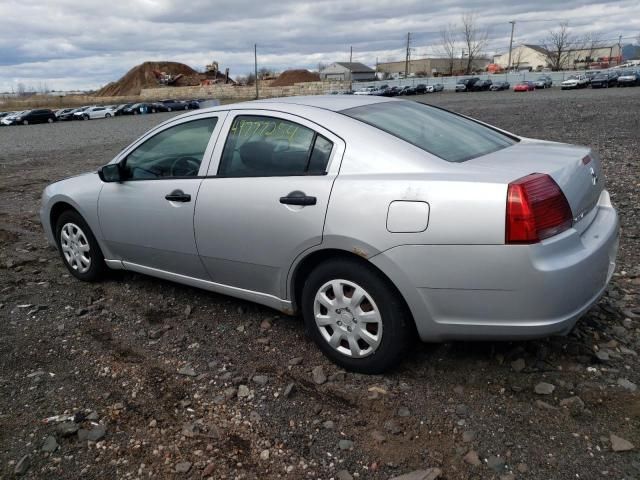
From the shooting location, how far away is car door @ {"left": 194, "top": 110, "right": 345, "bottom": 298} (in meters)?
3.10

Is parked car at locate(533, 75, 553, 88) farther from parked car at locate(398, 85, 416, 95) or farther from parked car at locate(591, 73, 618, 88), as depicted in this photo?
parked car at locate(398, 85, 416, 95)

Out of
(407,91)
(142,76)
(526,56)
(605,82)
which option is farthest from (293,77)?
(526,56)

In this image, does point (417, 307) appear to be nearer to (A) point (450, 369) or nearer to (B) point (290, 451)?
(A) point (450, 369)

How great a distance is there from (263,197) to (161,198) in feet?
3.26

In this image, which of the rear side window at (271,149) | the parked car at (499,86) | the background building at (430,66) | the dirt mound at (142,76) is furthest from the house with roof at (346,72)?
the rear side window at (271,149)

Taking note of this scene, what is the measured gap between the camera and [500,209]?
8.27 feet

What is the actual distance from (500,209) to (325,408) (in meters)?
1.39

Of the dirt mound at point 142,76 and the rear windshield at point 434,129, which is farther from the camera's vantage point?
the dirt mound at point 142,76

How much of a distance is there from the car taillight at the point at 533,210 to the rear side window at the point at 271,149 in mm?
1090

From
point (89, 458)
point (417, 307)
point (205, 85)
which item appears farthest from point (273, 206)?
point (205, 85)

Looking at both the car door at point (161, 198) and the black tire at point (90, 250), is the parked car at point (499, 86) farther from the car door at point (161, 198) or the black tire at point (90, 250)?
the car door at point (161, 198)

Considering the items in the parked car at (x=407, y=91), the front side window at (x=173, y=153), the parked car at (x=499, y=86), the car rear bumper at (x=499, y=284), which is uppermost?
the parked car at (x=499, y=86)

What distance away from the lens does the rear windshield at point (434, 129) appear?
3.13 meters

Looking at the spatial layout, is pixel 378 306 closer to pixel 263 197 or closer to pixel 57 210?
pixel 263 197
